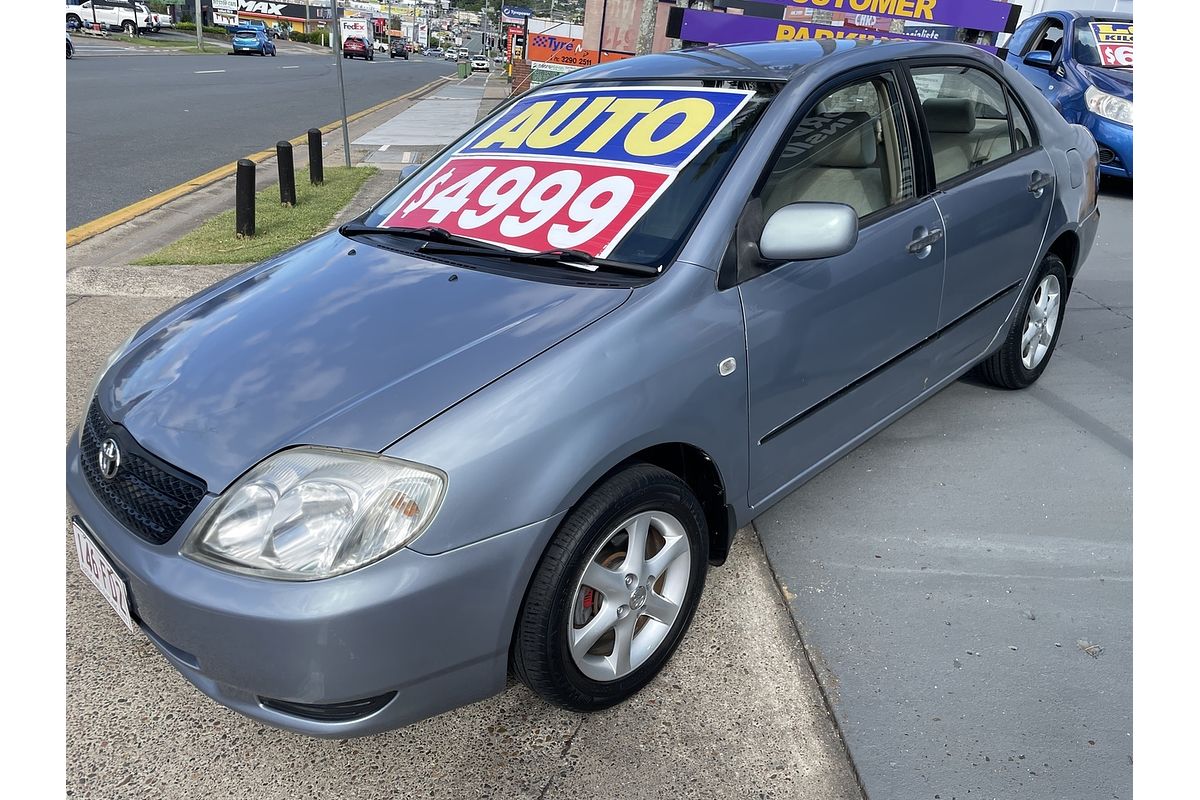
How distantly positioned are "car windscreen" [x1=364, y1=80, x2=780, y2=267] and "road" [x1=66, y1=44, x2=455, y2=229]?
5.80 meters

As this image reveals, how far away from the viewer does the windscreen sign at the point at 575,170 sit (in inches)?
98.7

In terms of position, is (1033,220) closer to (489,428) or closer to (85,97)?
(489,428)

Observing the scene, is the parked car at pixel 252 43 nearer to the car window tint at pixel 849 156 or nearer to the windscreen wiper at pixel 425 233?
the windscreen wiper at pixel 425 233

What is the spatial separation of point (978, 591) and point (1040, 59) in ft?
27.5

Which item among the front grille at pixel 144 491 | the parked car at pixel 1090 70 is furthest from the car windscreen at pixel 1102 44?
the front grille at pixel 144 491

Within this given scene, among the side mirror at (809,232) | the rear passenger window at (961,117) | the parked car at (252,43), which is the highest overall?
the parked car at (252,43)

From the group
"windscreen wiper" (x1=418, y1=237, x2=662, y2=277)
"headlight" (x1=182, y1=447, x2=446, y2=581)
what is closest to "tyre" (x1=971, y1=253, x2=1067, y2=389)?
"windscreen wiper" (x1=418, y1=237, x2=662, y2=277)

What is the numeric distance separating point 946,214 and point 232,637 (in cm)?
268

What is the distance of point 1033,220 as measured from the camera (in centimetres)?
370

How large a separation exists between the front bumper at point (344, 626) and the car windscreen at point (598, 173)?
3.13ft

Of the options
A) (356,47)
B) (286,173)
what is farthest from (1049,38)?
(356,47)

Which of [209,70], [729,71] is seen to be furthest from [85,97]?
[729,71]

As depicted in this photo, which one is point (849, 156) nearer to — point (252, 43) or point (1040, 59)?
point (1040, 59)

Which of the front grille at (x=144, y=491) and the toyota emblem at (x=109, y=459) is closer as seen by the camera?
the front grille at (x=144, y=491)
